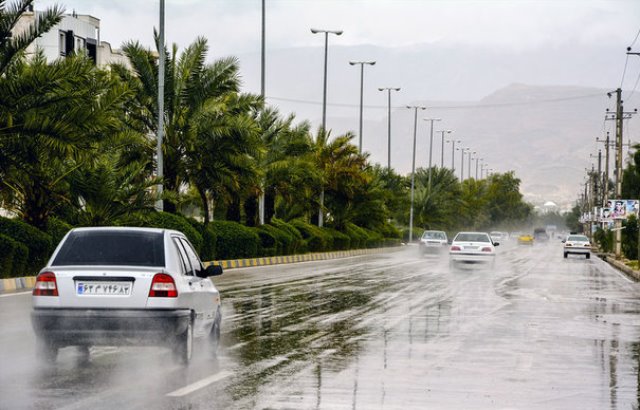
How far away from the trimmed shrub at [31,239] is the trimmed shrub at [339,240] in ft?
121

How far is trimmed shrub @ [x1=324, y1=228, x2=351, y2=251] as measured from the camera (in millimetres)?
65438

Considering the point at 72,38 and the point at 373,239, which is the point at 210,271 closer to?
the point at 373,239

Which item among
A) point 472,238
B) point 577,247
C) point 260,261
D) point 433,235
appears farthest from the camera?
point 577,247

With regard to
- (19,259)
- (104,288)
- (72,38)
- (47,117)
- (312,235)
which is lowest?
(19,259)

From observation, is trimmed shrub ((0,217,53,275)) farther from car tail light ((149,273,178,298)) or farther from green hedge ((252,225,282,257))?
green hedge ((252,225,282,257))

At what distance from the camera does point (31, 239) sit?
1090 inches

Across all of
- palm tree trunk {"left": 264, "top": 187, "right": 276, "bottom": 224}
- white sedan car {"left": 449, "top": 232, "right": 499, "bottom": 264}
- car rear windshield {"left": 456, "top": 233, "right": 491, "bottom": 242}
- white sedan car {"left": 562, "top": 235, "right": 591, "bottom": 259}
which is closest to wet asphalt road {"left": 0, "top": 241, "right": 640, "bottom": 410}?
white sedan car {"left": 449, "top": 232, "right": 499, "bottom": 264}

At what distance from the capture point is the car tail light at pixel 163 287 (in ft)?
37.1

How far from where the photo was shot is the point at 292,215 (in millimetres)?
62750

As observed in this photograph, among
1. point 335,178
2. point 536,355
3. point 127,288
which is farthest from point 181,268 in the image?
point 335,178

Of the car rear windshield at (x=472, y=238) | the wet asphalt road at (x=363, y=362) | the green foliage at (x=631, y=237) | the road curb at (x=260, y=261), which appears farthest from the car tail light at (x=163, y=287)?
the green foliage at (x=631, y=237)

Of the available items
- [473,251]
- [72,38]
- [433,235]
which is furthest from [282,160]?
[72,38]

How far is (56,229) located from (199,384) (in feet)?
66.0

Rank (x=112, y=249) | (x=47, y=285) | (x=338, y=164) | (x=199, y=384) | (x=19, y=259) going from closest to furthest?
(x=199, y=384)
(x=47, y=285)
(x=112, y=249)
(x=19, y=259)
(x=338, y=164)
